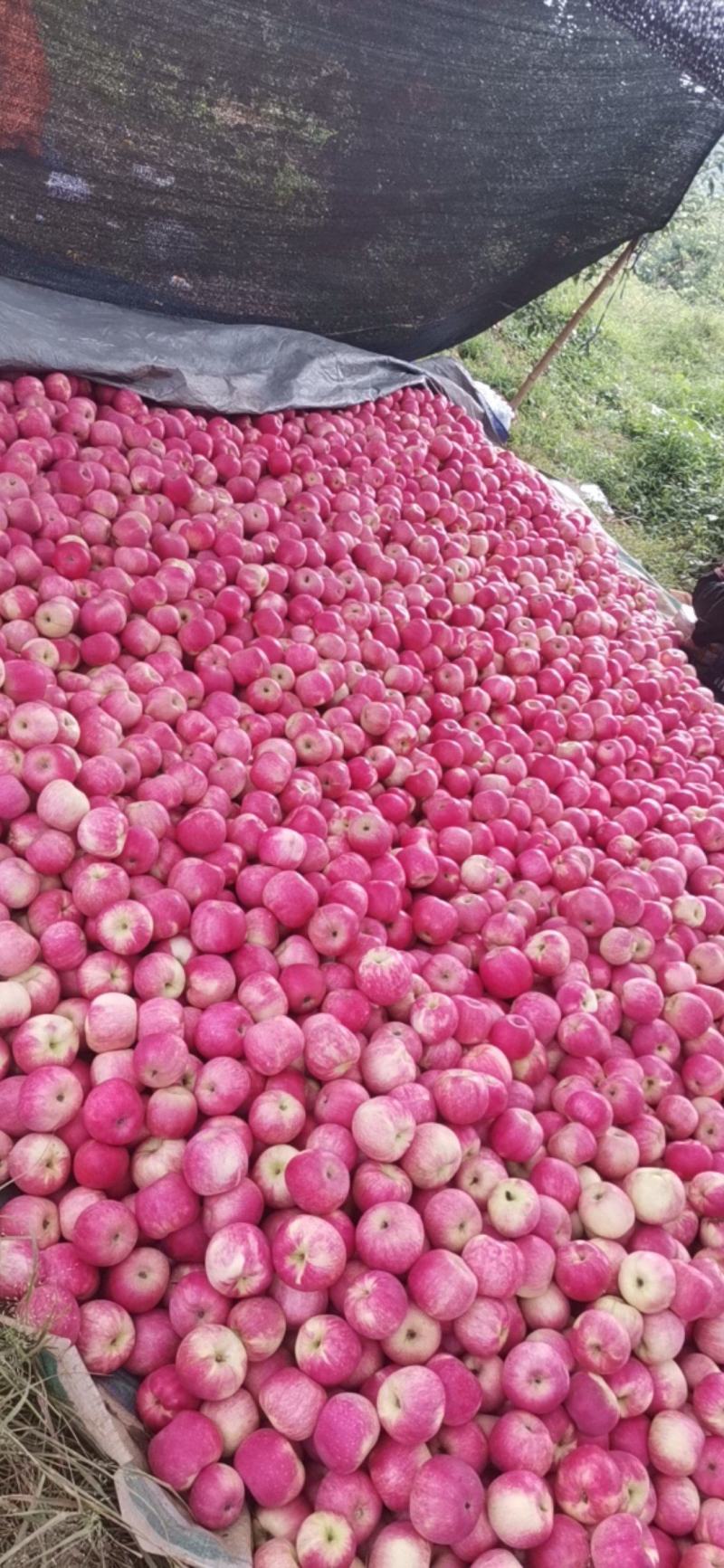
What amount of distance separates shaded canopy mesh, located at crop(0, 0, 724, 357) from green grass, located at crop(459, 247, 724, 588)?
1060 mm

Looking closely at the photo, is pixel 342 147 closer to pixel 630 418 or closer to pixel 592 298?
pixel 592 298

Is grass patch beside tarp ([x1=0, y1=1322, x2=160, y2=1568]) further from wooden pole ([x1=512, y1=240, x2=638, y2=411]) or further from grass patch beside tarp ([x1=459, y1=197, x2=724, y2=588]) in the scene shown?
grass patch beside tarp ([x1=459, y1=197, x2=724, y2=588])

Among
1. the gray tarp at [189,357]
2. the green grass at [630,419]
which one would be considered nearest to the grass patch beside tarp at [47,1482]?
the gray tarp at [189,357]

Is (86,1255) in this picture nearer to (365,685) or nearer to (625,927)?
(625,927)

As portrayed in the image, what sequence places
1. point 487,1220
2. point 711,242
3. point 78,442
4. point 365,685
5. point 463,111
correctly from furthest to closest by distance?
point 711,242 → point 463,111 → point 78,442 → point 365,685 → point 487,1220

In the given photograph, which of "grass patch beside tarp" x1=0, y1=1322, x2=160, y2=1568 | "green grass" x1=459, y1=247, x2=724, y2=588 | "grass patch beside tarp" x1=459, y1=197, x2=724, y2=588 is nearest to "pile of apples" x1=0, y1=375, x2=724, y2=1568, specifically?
"grass patch beside tarp" x1=0, y1=1322, x2=160, y2=1568

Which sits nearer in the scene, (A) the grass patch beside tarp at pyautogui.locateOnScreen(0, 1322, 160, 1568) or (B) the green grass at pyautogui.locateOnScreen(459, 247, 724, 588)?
(A) the grass patch beside tarp at pyautogui.locateOnScreen(0, 1322, 160, 1568)

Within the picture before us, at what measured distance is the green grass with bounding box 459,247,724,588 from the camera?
818 centimetres

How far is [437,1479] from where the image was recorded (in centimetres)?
132

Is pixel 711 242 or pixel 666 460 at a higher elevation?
pixel 711 242

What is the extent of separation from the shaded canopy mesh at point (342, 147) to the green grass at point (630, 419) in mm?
1060

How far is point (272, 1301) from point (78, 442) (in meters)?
2.75

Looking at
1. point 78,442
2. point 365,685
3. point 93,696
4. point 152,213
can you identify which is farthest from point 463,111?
point 93,696

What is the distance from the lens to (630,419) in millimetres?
10312
